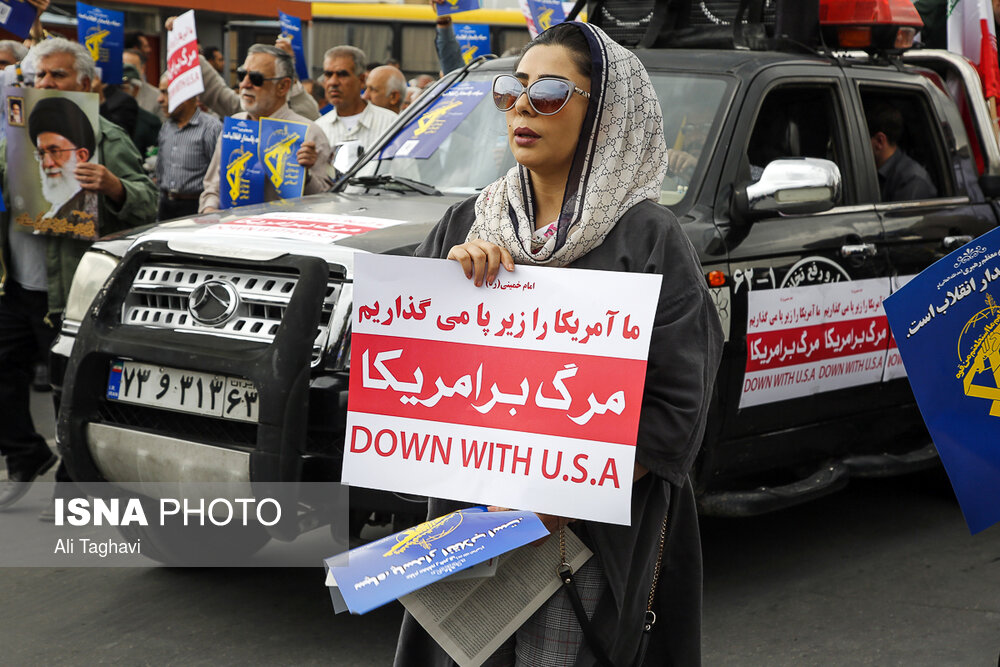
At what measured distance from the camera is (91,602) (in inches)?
180

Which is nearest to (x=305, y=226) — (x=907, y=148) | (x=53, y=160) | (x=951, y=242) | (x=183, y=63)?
(x=53, y=160)

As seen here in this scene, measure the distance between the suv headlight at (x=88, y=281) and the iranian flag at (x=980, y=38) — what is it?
15.6 ft

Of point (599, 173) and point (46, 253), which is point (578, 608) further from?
point (46, 253)

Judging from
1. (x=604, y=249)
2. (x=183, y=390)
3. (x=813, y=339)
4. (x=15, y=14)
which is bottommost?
(x=183, y=390)

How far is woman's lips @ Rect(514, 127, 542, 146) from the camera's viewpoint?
240 centimetres

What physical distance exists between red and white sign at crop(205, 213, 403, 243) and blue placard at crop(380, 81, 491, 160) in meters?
0.84

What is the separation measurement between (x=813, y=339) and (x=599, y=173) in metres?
2.60

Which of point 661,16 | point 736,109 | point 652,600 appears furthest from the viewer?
point 661,16

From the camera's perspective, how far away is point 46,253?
5.53 metres

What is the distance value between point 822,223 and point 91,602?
3182mm

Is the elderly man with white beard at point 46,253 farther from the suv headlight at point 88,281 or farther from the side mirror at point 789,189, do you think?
the side mirror at point 789,189

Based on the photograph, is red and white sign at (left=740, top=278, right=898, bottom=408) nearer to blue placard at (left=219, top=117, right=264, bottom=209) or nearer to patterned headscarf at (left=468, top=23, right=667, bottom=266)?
patterned headscarf at (left=468, top=23, right=667, bottom=266)

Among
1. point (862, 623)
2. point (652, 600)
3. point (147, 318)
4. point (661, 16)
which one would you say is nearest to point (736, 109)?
point (661, 16)

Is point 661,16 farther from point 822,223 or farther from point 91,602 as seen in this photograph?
point 91,602
